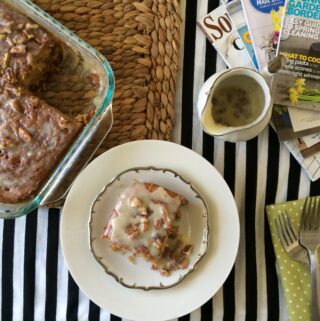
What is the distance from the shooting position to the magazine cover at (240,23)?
1.27 m

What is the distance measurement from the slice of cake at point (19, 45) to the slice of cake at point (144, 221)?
13.6 inches

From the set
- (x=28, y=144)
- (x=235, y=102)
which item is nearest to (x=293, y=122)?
(x=235, y=102)

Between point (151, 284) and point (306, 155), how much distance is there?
1.53 ft

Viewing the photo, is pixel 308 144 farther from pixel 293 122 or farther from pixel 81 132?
pixel 81 132

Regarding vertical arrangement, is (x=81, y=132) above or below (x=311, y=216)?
above

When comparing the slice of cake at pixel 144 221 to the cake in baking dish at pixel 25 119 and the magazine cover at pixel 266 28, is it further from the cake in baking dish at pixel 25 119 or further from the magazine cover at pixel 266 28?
the magazine cover at pixel 266 28

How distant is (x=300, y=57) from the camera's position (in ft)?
4.09

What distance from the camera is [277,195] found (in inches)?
50.4

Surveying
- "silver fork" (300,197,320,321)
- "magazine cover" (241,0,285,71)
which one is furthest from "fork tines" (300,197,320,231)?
"magazine cover" (241,0,285,71)

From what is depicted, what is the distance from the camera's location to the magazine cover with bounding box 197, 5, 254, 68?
4.18 feet

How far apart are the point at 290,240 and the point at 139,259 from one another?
1.13 feet

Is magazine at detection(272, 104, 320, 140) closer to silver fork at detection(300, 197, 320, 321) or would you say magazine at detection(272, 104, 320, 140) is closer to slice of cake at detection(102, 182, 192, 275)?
silver fork at detection(300, 197, 320, 321)

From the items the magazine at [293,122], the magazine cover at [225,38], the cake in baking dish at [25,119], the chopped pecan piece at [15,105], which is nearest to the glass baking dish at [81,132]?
the cake in baking dish at [25,119]

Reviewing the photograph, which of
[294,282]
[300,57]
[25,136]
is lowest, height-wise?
[294,282]
